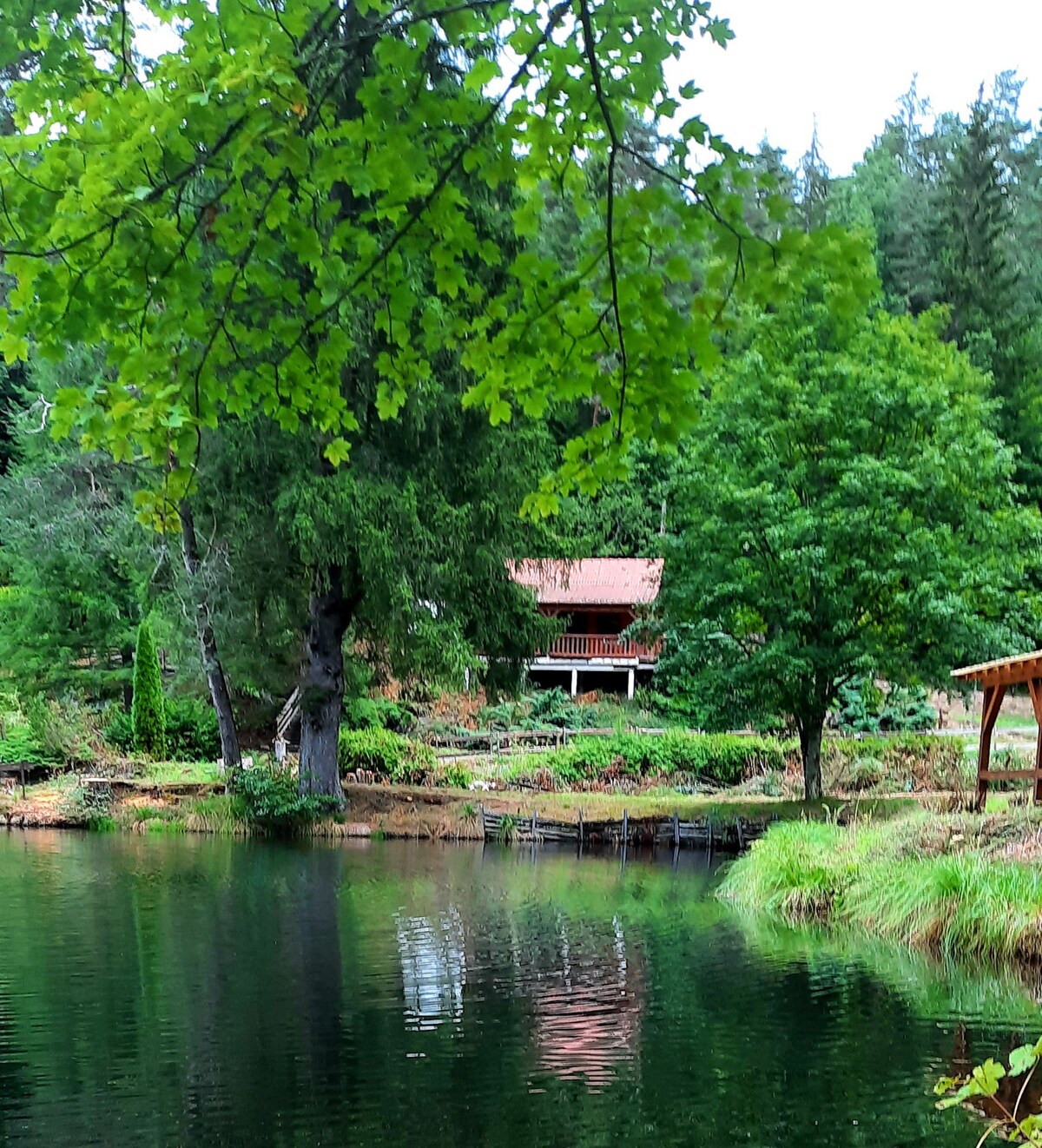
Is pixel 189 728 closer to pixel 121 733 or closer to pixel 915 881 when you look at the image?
pixel 121 733

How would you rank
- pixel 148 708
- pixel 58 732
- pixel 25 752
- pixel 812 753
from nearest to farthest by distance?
1. pixel 812 753
2. pixel 25 752
3. pixel 58 732
4. pixel 148 708

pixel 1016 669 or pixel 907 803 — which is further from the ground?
pixel 1016 669

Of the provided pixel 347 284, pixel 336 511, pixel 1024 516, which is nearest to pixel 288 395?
pixel 347 284

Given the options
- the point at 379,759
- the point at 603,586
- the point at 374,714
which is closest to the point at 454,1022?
the point at 379,759

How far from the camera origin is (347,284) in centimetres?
381

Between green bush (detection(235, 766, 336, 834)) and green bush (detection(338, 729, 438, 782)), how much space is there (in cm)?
353

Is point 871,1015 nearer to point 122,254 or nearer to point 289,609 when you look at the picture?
point 122,254

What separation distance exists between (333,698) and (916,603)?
1016 cm

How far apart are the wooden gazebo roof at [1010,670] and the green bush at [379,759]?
1158 centimetres

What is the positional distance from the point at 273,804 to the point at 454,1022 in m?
12.9

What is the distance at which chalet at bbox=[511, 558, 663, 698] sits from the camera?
3694 centimetres

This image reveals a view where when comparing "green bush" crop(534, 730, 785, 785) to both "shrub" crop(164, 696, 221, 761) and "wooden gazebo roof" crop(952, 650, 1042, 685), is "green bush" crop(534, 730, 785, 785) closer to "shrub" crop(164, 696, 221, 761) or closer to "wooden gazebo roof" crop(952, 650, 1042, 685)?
"shrub" crop(164, 696, 221, 761)

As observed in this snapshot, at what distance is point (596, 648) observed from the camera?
37781 millimetres

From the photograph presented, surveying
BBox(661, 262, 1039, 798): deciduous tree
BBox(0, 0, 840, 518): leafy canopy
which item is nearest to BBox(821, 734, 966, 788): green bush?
BBox(661, 262, 1039, 798): deciduous tree
